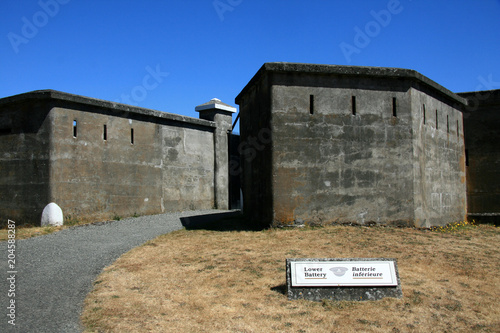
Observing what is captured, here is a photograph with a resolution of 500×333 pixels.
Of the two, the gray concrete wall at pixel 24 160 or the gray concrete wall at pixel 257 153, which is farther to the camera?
the gray concrete wall at pixel 24 160

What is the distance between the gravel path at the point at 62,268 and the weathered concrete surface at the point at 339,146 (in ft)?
12.0

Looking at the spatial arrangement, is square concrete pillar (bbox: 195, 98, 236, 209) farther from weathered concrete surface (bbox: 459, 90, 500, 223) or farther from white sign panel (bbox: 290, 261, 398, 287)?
white sign panel (bbox: 290, 261, 398, 287)

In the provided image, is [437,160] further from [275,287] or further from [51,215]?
[51,215]

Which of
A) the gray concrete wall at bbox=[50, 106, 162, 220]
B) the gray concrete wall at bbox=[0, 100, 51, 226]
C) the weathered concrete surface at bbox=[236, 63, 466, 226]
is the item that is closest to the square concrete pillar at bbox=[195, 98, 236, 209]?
the gray concrete wall at bbox=[50, 106, 162, 220]

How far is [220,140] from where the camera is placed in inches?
736

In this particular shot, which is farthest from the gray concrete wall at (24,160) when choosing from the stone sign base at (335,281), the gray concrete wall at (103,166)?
the stone sign base at (335,281)

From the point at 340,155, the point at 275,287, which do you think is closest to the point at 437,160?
the point at 340,155

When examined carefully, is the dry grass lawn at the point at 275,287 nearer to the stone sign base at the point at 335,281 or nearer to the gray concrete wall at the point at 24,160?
the stone sign base at the point at 335,281

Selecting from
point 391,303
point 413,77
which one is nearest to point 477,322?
point 391,303

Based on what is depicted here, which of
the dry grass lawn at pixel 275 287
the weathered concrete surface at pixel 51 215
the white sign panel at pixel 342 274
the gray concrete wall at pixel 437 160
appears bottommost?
the dry grass lawn at pixel 275 287

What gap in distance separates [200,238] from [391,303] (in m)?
5.52

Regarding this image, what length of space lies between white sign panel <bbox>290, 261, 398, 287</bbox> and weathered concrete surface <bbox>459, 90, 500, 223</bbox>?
402 inches

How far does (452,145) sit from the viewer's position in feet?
45.6

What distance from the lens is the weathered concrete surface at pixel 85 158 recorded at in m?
12.8
